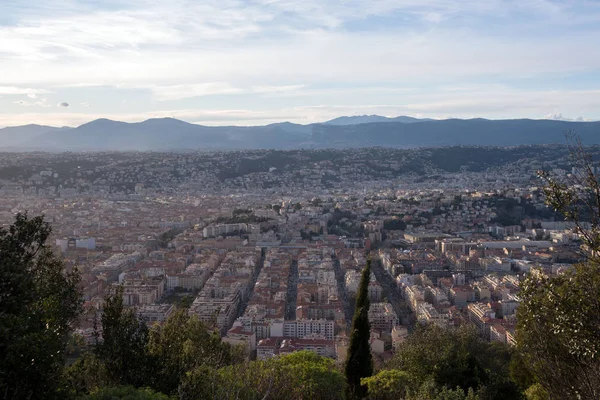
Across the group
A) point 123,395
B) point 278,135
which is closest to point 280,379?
point 123,395

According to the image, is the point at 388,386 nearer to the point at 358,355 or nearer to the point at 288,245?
the point at 358,355

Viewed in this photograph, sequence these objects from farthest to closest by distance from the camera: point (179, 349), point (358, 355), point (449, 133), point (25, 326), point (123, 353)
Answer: point (449, 133), point (358, 355), point (179, 349), point (123, 353), point (25, 326)

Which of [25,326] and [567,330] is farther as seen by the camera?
[25,326]

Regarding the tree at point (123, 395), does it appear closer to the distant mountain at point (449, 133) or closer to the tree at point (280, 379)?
the tree at point (280, 379)

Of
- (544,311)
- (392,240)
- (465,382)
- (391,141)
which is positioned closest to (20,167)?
(392,240)

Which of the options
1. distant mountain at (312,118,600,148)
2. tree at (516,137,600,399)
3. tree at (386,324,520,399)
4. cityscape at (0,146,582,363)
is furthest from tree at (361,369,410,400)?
distant mountain at (312,118,600,148)

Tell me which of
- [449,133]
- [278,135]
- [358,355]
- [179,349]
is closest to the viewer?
[179,349]
